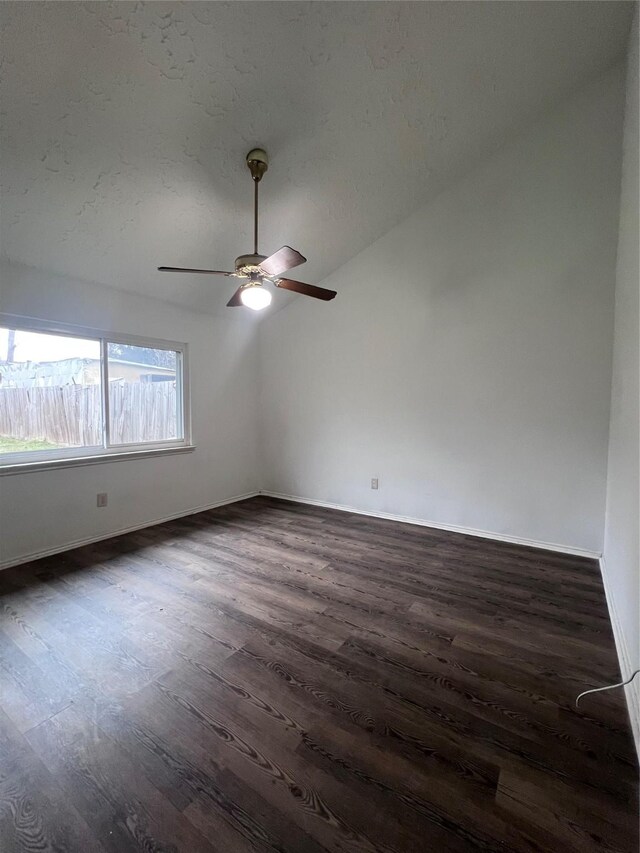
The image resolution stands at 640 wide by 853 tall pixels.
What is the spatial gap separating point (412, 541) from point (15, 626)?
2.79 metres

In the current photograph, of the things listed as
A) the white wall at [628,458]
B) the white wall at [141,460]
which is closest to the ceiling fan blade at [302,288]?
the white wall at [628,458]

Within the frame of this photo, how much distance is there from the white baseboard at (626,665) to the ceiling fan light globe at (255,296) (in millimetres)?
2612

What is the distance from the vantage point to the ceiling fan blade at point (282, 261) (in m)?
1.96

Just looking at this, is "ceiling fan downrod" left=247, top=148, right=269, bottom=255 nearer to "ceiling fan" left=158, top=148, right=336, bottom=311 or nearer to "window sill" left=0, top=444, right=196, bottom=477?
"ceiling fan" left=158, top=148, right=336, bottom=311

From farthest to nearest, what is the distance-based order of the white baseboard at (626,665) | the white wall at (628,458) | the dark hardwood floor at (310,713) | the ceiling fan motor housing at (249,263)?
the ceiling fan motor housing at (249,263), the white wall at (628,458), the white baseboard at (626,665), the dark hardwood floor at (310,713)

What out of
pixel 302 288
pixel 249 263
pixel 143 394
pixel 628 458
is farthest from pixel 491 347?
pixel 143 394

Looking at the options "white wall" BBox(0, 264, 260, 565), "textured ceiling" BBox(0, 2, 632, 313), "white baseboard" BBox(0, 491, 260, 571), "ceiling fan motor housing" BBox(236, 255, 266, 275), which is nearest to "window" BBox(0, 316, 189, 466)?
"white wall" BBox(0, 264, 260, 565)

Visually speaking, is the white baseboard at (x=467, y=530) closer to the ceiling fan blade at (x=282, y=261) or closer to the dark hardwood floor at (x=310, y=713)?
the dark hardwood floor at (x=310, y=713)

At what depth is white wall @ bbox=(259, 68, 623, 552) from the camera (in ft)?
8.81

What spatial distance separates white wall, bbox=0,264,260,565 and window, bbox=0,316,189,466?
0.45ft

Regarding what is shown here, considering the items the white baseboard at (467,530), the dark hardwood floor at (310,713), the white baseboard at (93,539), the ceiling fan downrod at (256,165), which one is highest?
the ceiling fan downrod at (256,165)

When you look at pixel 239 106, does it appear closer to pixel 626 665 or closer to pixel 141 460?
pixel 141 460

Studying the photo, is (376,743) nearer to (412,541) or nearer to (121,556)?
(412,541)

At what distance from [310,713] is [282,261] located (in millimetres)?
2204
